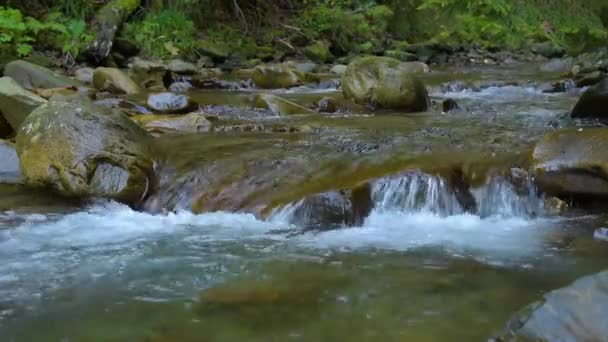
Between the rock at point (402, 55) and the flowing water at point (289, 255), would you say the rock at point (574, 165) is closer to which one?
the flowing water at point (289, 255)

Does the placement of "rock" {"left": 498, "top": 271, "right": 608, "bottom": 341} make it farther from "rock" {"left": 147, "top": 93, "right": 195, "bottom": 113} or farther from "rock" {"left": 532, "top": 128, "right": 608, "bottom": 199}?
"rock" {"left": 147, "top": 93, "right": 195, "bottom": 113}

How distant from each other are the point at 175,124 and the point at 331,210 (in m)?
3.53

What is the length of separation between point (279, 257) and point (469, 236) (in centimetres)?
145

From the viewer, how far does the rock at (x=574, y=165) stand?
204 inches

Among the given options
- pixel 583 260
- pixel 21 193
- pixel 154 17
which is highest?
Result: pixel 154 17

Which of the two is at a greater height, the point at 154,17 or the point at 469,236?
the point at 154,17

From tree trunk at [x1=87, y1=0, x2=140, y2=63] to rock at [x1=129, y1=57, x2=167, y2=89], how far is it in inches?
66.5

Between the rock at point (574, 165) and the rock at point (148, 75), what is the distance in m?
8.36

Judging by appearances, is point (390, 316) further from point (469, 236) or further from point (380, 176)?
point (380, 176)

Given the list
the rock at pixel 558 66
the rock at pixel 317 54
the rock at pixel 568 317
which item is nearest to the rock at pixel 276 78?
the rock at pixel 317 54

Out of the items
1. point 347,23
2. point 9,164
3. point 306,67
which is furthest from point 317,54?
point 9,164

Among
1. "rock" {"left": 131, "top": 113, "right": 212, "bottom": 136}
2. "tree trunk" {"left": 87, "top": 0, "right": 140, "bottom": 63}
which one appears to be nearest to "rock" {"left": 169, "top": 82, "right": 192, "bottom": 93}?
"tree trunk" {"left": 87, "top": 0, "right": 140, "bottom": 63}

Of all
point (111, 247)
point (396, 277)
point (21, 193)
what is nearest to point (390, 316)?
point (396, 277)

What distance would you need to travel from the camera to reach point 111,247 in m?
4.55
